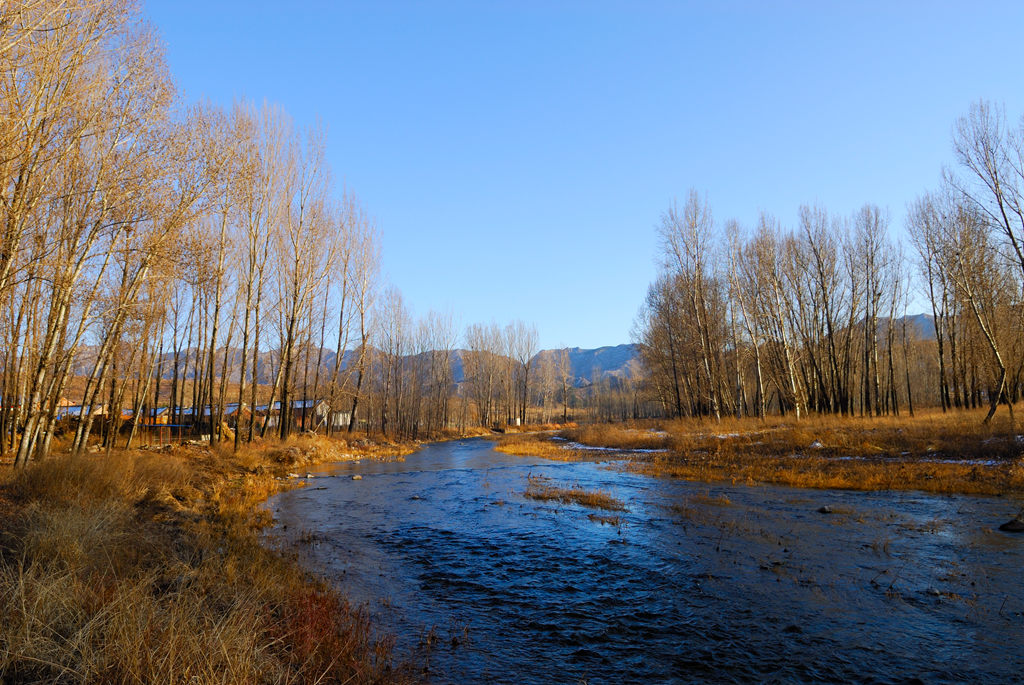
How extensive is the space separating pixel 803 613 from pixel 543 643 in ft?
11.0

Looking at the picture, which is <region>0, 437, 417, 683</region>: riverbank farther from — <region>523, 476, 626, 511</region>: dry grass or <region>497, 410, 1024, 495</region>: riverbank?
<region>497, 410, 1024, 495</region>: riverbank

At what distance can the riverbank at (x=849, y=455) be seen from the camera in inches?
580

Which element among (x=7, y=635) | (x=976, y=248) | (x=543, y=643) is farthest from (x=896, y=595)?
(x=976, y=248)

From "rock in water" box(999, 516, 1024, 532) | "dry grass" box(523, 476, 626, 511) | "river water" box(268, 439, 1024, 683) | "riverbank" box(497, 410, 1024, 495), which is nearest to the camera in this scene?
"river water" box(268, 439, 1024, 683)

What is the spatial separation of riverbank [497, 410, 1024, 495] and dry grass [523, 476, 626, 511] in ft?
14.9

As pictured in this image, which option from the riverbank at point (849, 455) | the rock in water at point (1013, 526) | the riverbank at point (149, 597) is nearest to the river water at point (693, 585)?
the rock in water at point (1013, 526)

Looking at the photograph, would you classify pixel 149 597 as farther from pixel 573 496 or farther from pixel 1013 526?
pixel 1013 526

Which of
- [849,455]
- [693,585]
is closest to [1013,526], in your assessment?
[693,585]

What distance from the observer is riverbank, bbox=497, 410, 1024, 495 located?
1473 cm

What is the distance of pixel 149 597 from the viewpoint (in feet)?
15.9

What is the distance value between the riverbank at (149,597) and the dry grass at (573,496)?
7.77 metres

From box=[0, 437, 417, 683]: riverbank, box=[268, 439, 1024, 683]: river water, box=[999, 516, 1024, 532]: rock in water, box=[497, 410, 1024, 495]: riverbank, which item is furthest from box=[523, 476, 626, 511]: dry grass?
box=[0, 437, 417, 683]: riverbank

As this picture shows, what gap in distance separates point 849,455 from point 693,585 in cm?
1601

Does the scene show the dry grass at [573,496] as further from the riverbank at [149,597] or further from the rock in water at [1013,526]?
the riverbank at [149,597]
